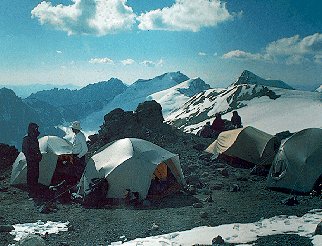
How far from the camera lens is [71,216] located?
486 inches

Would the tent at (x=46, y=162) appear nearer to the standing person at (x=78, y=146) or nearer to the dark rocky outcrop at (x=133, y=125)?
the standing person at (x=78, y=146)

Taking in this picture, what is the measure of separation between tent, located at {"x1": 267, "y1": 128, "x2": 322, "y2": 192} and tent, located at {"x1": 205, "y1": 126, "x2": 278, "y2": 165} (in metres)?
4.02

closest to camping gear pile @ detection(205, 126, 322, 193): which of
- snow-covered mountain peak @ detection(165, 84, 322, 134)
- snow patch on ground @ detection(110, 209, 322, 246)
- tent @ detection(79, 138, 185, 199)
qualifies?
snow patch on ground @ detection(110, 209, 322, 246)

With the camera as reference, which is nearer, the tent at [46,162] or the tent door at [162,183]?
the tent door at [162,183]

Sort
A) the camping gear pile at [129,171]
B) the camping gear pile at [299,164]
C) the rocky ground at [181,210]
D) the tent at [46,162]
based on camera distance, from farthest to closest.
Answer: the tent at [46,162] → the camping gear pile at [299,164] → the camping gear pile at [129,171] → the rocky ground at [181,210]

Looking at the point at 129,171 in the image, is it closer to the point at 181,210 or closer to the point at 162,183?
the point at 162,183

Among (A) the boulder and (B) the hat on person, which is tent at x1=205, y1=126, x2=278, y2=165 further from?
(A) the boulder

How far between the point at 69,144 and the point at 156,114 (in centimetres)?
1373

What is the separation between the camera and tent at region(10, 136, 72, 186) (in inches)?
642

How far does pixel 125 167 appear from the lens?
13.7 meters

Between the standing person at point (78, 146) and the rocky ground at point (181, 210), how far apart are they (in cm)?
246

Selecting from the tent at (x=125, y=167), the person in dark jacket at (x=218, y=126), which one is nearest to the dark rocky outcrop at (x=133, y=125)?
the person in dark jacket at (x=218, y=126)

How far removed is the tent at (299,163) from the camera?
13.9 meters

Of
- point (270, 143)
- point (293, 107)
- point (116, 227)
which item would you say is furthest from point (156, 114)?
point (293, 107)
